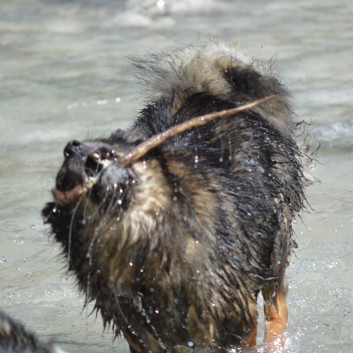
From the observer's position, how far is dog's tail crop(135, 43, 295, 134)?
515cm

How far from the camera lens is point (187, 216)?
405 cm

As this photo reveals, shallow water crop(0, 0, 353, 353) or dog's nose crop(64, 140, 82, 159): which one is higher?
dog's nose crop(64, 140, 82, 159)

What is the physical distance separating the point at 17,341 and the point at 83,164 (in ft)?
2.50

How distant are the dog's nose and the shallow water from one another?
4.64 feet

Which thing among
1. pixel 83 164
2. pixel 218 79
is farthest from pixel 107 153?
pixel 218 79

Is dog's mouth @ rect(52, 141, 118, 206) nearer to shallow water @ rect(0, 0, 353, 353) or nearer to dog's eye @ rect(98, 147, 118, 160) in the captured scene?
dog's eye @ rect(98, 147, 118, 160)

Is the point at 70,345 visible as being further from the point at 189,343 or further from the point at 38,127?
the point at 38,127

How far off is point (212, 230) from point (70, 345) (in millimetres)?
1330

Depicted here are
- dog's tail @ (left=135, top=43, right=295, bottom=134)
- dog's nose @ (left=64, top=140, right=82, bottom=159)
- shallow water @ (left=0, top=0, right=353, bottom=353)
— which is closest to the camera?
dog's nose @ (left=64, top=140, right=82, bottom=159)

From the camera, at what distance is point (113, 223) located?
12.5 ft

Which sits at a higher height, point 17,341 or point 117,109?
point 17,341

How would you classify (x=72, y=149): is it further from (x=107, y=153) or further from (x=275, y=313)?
(x=275, y=313)

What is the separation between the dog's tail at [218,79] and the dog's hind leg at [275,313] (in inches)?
33.5

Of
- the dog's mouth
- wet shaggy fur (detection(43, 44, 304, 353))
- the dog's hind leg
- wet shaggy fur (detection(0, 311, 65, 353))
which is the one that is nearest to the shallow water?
the dog's hind leg
